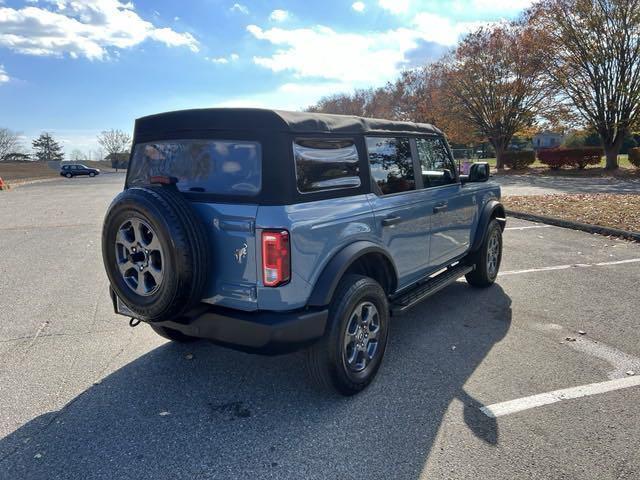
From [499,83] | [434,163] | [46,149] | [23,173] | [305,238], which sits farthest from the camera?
[46,149]

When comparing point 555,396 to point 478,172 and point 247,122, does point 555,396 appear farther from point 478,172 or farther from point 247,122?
point 247,122

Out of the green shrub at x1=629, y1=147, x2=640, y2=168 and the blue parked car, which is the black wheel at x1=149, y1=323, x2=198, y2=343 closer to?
the blue parked car

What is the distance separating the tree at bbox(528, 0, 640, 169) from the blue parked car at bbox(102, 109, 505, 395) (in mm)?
25172

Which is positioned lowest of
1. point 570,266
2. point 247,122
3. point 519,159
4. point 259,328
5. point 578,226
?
point 570,266

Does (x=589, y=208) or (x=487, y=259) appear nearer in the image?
(x=487, y=259)

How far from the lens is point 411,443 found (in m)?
2.51

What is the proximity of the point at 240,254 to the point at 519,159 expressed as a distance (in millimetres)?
30749

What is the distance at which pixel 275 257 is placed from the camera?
2.50 meters

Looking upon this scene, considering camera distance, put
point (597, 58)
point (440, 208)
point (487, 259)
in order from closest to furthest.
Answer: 1. point (440, 208)
2. point (487, 259)
3. point (597, 58)

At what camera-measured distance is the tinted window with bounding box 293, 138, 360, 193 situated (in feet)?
9.09

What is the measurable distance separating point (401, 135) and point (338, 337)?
6.44ft

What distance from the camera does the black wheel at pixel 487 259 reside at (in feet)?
16.5

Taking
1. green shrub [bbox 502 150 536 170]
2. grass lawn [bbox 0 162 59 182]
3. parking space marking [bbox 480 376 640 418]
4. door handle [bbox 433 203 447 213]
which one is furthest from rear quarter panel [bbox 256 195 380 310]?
grass lawn [bbox 0 162 59 182]

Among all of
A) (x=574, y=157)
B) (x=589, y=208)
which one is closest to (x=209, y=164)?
(x=589, y=208)
